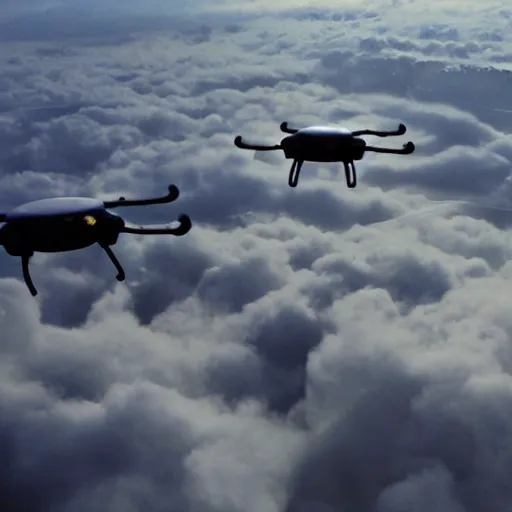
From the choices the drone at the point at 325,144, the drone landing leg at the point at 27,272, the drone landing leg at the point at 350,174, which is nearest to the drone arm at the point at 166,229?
the drone landing leg at the point at 27,272

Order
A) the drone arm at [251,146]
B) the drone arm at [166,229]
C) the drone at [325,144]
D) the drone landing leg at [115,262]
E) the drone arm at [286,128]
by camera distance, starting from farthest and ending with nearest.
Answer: the drone arm at [286,128]
the drone at [325,144]
the drone arm at [251,146]
the drone landing leg at [115,262]
the drone arm at [166,229]

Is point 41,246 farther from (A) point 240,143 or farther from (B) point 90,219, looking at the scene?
(A) point 240,143

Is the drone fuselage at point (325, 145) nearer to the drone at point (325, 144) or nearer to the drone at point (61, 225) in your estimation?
the drone at point (325, 144)

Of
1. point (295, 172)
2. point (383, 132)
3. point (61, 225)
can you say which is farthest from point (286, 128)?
point (61, 225)

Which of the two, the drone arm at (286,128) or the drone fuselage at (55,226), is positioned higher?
the drone arm at (286,128)

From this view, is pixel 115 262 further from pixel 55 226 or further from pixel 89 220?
pixel 55 226

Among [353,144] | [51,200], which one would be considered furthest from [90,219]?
[353,144]
